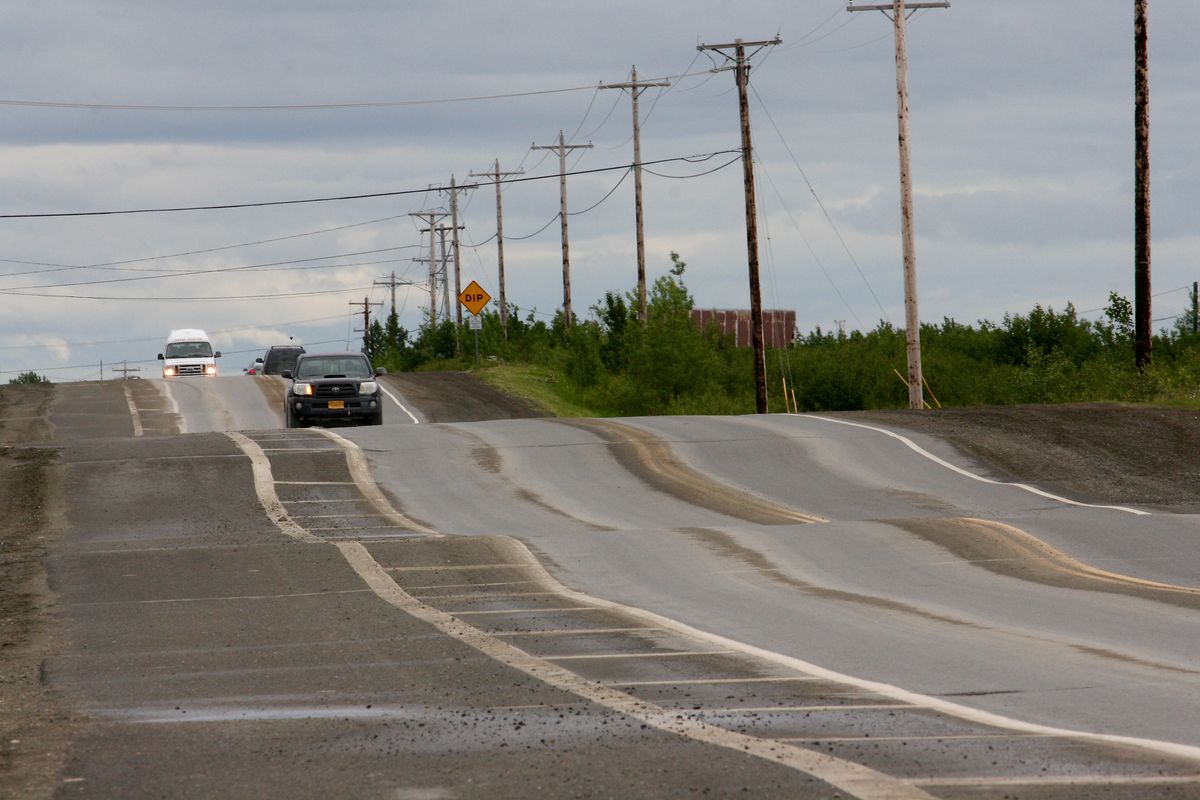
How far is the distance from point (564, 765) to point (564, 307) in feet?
196

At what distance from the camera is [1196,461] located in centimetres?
2370

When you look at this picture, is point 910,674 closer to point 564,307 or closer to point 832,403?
point 832,403

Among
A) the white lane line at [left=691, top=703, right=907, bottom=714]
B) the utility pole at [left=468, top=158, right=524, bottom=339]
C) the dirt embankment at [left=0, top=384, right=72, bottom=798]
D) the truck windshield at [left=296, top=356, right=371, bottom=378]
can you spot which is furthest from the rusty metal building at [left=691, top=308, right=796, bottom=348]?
the white lane line at [left=691, top=703, right=907, bottom=714]

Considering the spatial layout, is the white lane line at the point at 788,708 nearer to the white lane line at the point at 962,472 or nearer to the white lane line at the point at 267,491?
the white lane line at the point at 267,491

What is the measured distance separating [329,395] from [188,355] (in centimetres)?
2540

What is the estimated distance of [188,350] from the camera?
5575cm

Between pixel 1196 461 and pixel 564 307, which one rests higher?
pixel 564 307

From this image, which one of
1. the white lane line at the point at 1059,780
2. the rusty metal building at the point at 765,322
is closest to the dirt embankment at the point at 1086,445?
the white lane line at the point at 1059,780

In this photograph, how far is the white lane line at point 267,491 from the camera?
17.2 m

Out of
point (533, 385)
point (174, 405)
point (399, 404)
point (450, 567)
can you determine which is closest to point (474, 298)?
point (533, 385)

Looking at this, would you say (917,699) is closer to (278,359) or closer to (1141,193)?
(1141,193)

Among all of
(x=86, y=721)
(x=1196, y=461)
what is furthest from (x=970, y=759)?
(x=1196, y=461)

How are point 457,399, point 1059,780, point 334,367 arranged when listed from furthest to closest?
1. point 457,399
2. point 334,367
3. point 1059,780

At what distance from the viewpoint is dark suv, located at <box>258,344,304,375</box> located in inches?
2099
